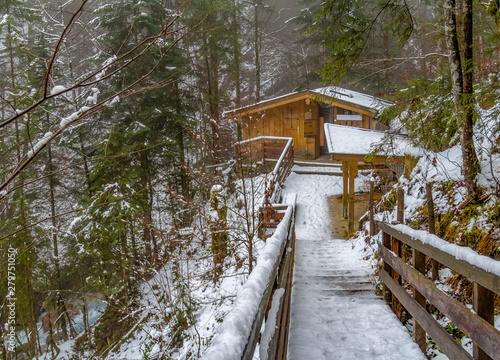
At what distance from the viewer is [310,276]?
17.8 ft

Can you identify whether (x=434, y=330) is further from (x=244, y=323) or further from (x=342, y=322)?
(x=244, y=323)

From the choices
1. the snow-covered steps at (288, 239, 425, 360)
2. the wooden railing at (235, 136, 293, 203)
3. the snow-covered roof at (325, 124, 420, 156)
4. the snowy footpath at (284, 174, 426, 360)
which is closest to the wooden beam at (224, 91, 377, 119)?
the snow-covered roof at (325, 124, 420, 156)

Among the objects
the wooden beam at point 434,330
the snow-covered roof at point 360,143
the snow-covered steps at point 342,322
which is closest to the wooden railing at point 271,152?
the snow-covered roof at point 360,143

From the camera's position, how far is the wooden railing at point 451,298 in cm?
178

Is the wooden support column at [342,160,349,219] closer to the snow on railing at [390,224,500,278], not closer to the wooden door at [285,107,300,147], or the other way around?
the wooden door at [285,107,300,147]

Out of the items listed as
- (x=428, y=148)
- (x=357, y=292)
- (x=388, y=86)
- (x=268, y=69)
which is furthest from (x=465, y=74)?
(x=268, y=69)

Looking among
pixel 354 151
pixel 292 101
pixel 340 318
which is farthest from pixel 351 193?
pixel 292 101

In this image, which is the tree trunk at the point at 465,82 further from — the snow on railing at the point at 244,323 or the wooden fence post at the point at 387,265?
the snow on railing at the point at 244,323

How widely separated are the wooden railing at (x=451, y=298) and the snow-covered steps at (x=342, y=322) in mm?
328

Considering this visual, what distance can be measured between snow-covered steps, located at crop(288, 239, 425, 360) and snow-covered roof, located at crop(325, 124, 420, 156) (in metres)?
3.80

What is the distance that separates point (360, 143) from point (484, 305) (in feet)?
33.2

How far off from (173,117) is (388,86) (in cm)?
1405

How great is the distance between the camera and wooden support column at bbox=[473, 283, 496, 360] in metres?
1.87

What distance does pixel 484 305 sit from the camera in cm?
189
